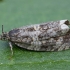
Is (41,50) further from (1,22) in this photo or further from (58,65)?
(1,22)

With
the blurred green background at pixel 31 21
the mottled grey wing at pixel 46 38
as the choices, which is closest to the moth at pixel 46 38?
the mottled grey wing at pixel 46 38

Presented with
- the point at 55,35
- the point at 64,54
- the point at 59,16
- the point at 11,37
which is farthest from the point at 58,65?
the point at 59,16

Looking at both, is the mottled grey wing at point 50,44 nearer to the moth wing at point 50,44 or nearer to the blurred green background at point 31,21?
the moth wing at point 50,44

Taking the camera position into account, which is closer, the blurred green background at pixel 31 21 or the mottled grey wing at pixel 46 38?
the blurred green background at pixel 31 21

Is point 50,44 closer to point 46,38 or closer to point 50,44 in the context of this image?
point 50,44

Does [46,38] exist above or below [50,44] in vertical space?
above

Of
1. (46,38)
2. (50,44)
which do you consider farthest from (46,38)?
(50,44)
